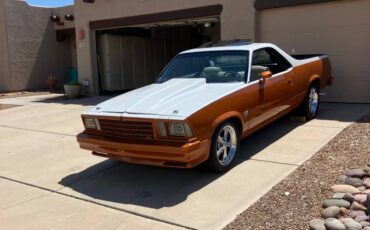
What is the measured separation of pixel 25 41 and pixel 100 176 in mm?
15375

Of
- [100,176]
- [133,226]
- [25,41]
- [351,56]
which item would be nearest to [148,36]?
[25,41]

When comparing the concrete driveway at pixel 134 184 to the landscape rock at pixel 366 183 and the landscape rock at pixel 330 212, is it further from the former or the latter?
the landscape rock at pixel 366 183

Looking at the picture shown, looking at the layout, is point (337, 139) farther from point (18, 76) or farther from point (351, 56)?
point (18, 76)

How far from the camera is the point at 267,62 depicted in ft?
23.3

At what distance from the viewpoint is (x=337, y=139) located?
690 centimetres

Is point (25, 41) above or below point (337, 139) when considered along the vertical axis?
above

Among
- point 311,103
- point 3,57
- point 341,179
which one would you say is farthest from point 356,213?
point 3,57

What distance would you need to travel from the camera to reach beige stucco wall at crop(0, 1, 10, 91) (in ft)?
62.0

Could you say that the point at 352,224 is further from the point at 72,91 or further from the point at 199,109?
the point at 72,91

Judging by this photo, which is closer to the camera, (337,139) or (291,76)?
(337,139)

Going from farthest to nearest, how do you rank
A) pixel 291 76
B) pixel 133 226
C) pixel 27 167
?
pixel 291 76 → pixel 27 167 → pixel 133 226

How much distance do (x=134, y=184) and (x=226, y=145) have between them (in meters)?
1.30

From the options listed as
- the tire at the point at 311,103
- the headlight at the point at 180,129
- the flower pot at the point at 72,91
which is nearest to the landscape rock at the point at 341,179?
the headlight at the point at 180,129

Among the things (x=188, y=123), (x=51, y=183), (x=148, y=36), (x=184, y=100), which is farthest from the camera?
(x=148, y=36)
